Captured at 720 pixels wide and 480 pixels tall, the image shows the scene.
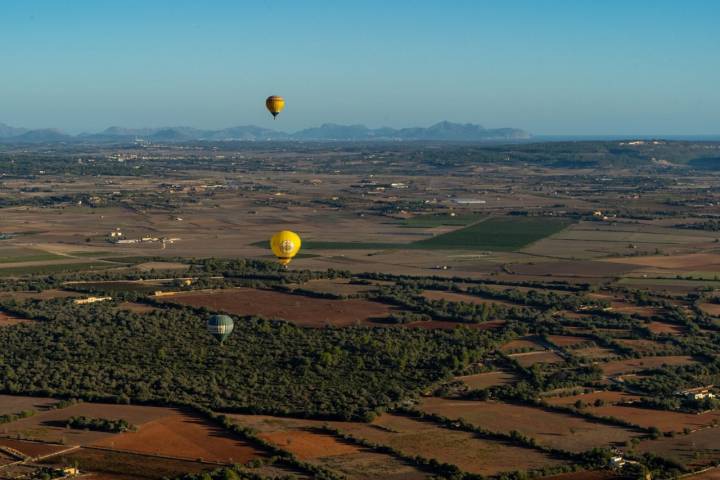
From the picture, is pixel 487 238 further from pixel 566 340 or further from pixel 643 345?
pixel 643 345

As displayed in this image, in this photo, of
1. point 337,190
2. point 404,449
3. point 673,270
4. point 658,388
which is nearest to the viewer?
point 404,449

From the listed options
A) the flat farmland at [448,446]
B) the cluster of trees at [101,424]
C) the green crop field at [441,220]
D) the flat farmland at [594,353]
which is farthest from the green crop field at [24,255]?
the flat farmland at [448,446]

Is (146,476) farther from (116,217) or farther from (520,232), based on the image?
(116,217)

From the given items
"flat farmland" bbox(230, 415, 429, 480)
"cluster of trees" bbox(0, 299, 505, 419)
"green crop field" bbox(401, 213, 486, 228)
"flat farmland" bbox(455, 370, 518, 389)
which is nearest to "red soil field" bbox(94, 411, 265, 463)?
"flat farmland" bbox(230, 415, 429, 480)

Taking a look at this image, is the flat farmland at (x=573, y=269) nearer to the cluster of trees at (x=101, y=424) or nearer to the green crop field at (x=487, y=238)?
the green crop field at (x=487, y=238)

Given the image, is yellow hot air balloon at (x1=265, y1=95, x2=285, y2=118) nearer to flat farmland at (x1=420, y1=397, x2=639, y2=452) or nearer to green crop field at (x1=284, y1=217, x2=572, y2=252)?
green crop field at (x1=284, y1=217, x2=572, y2=252)

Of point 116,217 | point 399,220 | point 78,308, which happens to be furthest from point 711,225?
point 78,308
